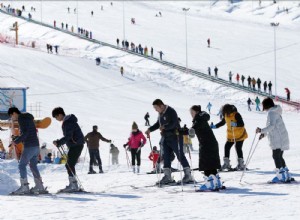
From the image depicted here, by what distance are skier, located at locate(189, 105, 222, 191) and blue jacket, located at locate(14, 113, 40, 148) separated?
7.31ft

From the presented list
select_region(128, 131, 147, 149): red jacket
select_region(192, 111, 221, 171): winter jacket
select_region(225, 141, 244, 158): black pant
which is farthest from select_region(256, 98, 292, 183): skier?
select_region(128, 131, 147, 149): red jacket

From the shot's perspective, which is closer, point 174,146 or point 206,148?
point 206,148

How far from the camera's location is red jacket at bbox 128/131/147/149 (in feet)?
49.3

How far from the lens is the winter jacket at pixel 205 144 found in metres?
9.42

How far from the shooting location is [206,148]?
949cm

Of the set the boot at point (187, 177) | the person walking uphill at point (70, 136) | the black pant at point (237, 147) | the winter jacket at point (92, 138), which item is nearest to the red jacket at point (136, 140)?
the winter jacket at point (92, 138)

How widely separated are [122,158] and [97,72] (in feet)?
95.8

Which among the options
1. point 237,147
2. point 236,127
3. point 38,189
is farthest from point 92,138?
point 38,189

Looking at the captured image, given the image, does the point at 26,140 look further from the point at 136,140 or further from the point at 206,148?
the point at 136,140

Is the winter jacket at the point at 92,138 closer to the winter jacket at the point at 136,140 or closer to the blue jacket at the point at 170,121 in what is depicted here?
the winter jacket at the point at 136,140

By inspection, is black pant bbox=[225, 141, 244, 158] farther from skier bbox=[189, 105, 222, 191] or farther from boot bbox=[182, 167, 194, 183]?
skier bbox=[189, 105, 222, 191]

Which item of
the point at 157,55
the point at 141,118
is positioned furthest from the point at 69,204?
the point at 157,55

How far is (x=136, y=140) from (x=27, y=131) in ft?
18.0

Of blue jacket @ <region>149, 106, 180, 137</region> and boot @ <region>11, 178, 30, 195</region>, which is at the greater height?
blue jacket @ <region>149, 106, 180, 137</region>
